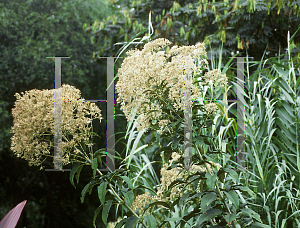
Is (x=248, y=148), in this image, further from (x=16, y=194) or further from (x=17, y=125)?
(x=16, y=194)

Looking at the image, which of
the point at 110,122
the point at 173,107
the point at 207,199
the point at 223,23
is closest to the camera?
the point at 207,199

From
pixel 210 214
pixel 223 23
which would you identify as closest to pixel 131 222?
pixel 210 214

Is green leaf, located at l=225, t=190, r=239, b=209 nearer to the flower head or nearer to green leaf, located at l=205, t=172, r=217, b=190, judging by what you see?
green leaf, located at l=205, t=172, r=217, b=190

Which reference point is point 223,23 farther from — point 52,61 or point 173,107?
point 52,61

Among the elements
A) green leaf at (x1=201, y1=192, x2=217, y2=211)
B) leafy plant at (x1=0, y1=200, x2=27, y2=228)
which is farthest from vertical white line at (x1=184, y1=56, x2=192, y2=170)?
leafy plant at (x1=0, y1=200, x2=27, y2=228)

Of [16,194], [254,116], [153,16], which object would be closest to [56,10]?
[153,16]

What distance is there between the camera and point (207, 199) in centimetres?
73

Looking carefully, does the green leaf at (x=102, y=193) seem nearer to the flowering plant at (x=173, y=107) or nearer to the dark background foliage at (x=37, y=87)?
the flowering plant at (x=173, y=107)

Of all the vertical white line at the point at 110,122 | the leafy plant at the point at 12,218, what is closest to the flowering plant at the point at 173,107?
the leafy plant at the point at 12,218

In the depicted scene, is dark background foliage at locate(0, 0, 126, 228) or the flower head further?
dark background foliage at locate(0, 0, 126, 228)

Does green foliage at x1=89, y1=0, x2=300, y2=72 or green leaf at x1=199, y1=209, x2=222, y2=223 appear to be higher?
green foliage at x1=89, y1=0, x2=300, y2=72

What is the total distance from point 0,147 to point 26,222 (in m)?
1.11

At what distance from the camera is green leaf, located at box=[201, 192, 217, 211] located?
0.71 metres

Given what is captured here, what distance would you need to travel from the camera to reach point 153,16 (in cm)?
326
